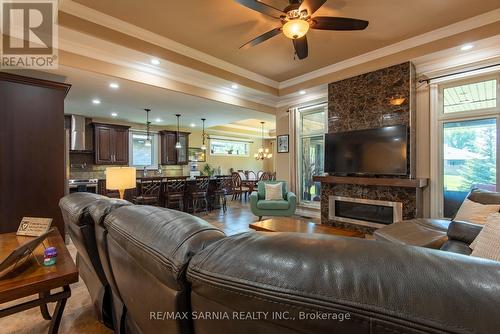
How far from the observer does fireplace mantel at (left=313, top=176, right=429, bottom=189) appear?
143 inches

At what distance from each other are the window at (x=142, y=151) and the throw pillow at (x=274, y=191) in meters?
4.50

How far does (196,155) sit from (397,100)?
691 centimetres

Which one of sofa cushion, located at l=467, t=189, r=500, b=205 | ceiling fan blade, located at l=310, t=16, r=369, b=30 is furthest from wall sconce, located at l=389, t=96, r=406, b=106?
sofa cushion, located at l=467, t=189, r=500, b=205

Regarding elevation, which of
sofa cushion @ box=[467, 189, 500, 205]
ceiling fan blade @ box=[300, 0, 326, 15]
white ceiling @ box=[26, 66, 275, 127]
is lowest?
sofa cushion @ box=[467, 189, 500, 205]

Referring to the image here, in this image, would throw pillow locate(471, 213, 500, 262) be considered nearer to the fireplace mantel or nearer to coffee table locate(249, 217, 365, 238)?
coffee table locate(249, 217, 365, 238)

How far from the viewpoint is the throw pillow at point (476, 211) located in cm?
217

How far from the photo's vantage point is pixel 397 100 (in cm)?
386

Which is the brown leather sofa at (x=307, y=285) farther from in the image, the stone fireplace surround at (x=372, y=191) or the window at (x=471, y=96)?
the window at (x=471, y=96)

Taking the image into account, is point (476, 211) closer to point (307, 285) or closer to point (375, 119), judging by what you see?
point (375, 119)

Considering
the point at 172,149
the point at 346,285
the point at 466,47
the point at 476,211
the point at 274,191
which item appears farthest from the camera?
the point at 172,149

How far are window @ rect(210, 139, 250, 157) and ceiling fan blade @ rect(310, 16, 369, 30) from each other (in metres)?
7.46

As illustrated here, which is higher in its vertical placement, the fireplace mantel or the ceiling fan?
the ceiling fan

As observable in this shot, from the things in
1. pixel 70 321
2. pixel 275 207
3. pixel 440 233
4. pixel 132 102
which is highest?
pixel 132 102

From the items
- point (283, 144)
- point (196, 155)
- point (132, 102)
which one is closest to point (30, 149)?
point (132, 102)
